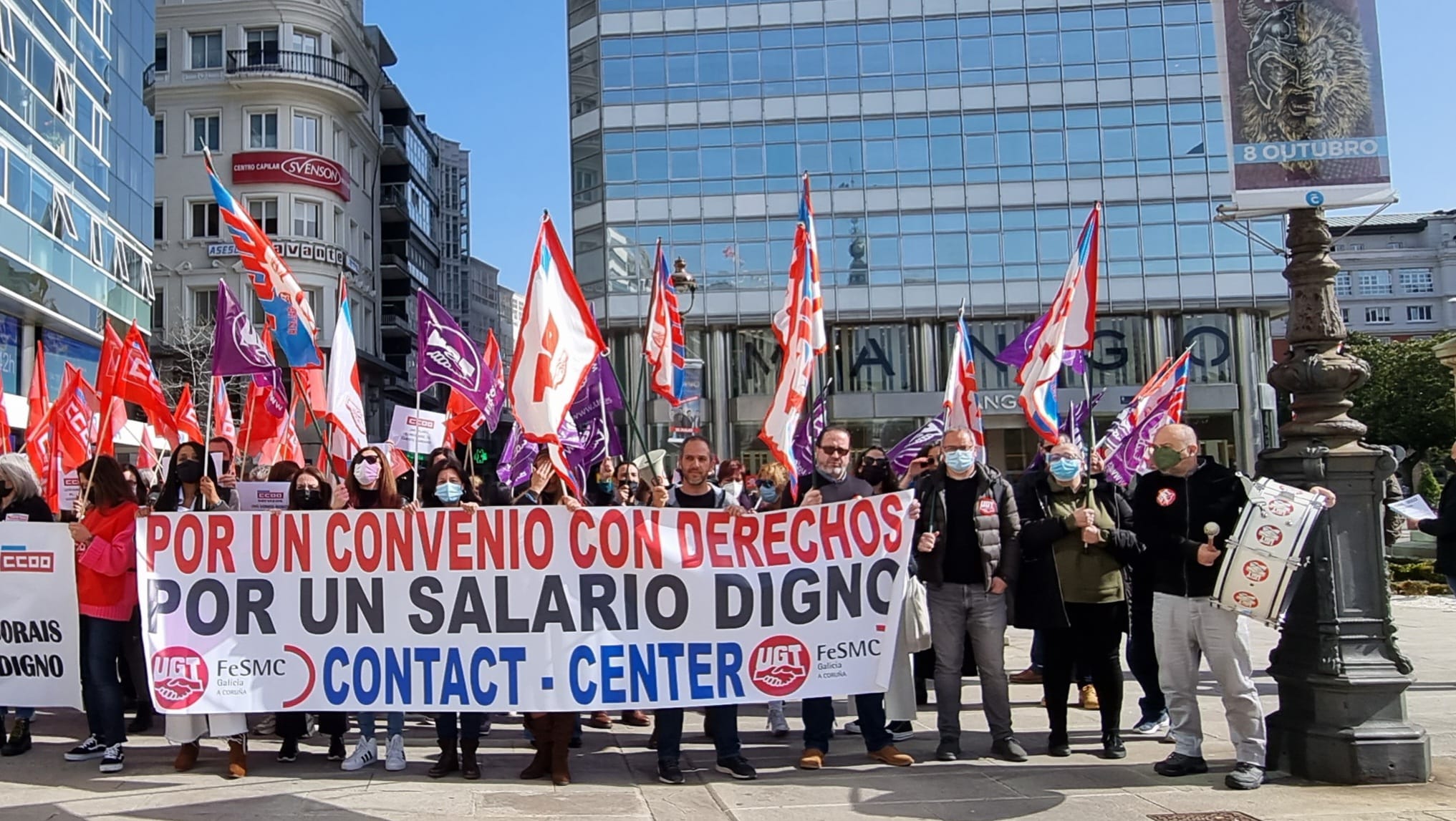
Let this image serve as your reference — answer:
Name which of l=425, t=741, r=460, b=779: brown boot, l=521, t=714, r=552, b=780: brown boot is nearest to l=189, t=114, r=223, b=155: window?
l=425, t=741, r=460, b=779: brown boot

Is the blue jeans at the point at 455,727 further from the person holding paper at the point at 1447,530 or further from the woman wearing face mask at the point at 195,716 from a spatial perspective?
the person holding paper at the point at 1447,530

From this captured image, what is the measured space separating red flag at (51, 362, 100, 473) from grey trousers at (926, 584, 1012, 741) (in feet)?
30.6

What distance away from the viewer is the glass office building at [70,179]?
25172mm

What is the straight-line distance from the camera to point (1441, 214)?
339ft

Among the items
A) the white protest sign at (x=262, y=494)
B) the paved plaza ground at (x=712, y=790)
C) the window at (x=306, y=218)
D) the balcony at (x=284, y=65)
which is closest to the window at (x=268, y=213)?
the window at (x=306, y=218)

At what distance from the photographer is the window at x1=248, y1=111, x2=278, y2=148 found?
47219mm

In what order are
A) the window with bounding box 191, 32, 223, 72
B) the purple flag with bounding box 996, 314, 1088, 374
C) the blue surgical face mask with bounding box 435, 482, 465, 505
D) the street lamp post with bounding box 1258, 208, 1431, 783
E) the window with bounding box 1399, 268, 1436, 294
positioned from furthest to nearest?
the window with bounding box 1399, 268, 1436, 294 < the window with bounding box 191, 32, 223, 72 < the purple flag with bounding box 996, 314, 1088, 374 < the blue surgical face mask with bounding box 435, 482, 465, 505 < the street lamp post with bounding box 1258, 208, 1431, 783

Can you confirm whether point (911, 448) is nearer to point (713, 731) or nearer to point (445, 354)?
point (445, 354)

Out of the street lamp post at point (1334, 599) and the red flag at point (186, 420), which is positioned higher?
the red flag at point (186, 420)

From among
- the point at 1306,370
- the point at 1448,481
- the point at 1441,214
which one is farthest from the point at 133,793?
the point at 1441,214

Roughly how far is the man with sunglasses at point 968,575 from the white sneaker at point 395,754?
270 cm

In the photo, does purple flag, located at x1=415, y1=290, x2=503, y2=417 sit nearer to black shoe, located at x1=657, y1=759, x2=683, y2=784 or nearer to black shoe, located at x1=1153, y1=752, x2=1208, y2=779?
black shoe, located at x1=657, y1=759, x2=683, y2=784

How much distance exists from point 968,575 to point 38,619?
5.67 metres

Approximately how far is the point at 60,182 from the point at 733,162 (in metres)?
19.8
